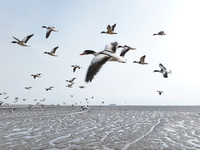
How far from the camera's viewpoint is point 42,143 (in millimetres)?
16094

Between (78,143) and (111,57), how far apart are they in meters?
8.54

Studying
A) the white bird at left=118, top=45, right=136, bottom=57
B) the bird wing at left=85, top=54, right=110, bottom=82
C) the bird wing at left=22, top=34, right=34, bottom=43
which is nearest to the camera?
the bird wing at left=85, top=54, right=110, bottom=82

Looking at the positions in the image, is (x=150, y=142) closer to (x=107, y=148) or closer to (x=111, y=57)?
(x=107, y=148)

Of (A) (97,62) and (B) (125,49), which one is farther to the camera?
(B) (125,49)

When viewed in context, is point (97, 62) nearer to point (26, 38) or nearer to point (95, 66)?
point (95, 66)

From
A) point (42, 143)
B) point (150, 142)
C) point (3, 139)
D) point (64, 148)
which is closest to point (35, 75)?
point (3, 139)

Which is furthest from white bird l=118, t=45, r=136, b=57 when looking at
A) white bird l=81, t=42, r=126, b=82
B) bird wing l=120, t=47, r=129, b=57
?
white bird l=81, t=42, r=126, b=82

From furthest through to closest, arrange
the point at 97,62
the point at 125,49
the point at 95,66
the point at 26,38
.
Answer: the point at 26,38 < the point at 125,49 < the point at 97,62 < the point at 95,66

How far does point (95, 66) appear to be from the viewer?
30.7 feet

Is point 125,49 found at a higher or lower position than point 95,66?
higher

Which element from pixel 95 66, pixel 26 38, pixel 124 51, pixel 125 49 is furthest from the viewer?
pixel 26 38

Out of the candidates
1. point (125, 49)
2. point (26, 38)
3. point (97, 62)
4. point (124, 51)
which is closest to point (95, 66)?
point (97, 62)

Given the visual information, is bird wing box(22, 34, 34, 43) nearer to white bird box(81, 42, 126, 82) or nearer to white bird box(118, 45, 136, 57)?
white bird box(118, 45, 136, 57)

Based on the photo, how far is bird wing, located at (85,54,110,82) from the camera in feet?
28.9
